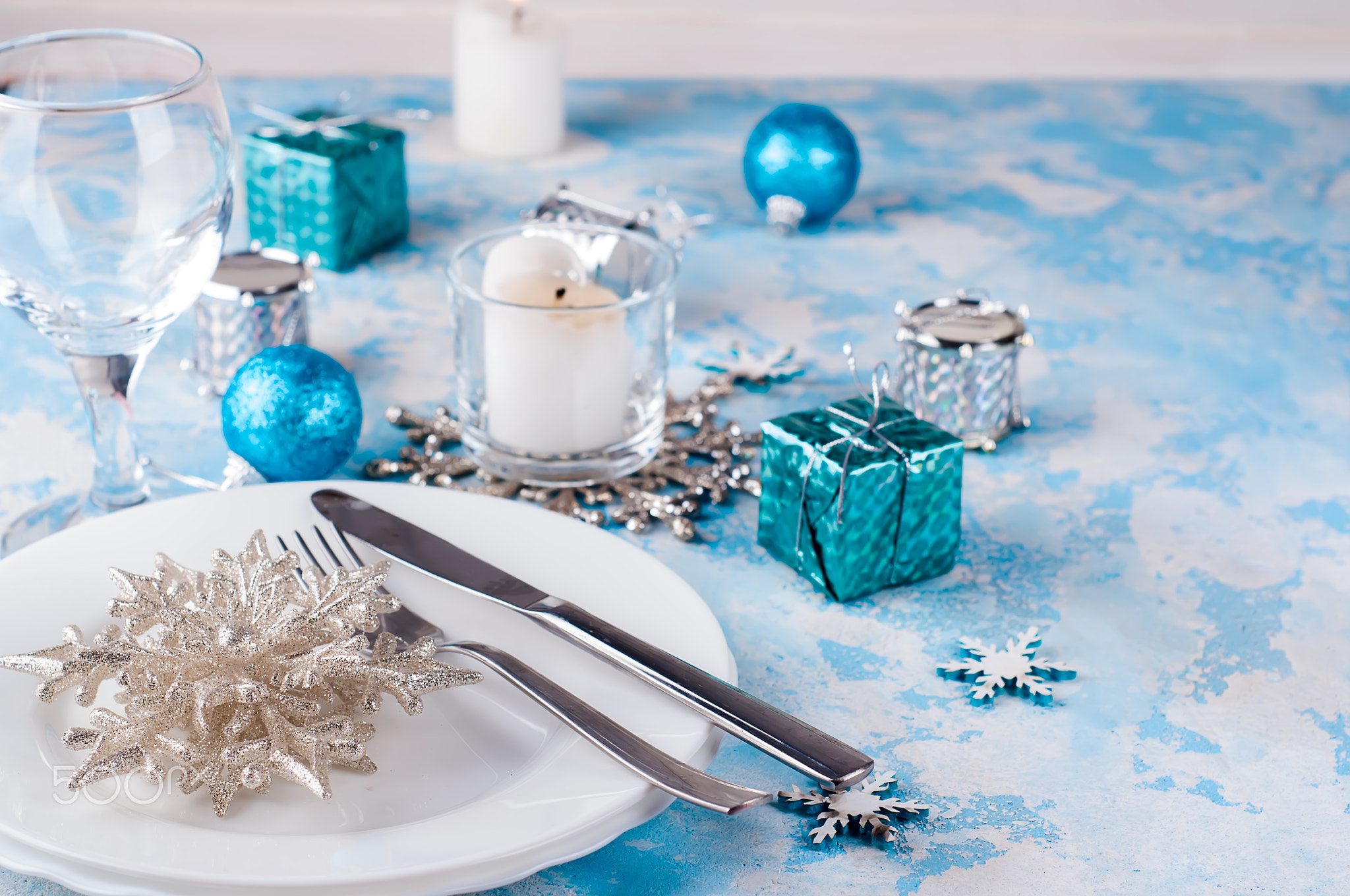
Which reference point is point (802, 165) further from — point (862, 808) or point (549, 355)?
point (862, 808)

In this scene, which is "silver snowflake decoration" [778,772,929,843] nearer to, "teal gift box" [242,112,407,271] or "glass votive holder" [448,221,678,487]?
"glass votive holder" [448,221,678,487]

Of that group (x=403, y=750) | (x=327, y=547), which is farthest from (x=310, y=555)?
(x=403, y=750)

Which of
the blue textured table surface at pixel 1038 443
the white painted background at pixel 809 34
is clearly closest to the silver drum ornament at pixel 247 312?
the blue textured table surface at pixel 1038 443

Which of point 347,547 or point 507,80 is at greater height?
point 507,80

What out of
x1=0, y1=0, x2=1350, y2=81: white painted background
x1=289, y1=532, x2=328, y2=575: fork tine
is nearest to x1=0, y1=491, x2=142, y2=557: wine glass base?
x1=289, y1=532, x2=328, y2=575: fork tine

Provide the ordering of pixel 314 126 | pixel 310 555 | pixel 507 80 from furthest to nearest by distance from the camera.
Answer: pixel 507 80 → pixel 314 126 → pixel 310 555

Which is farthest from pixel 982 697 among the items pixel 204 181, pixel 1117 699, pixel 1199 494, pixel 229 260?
pixel 229 260
